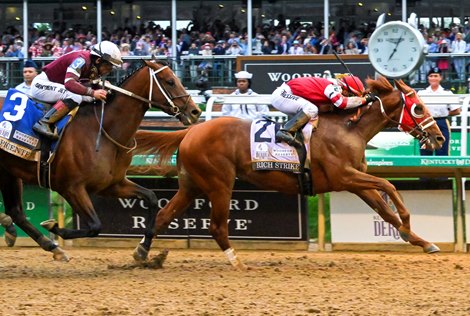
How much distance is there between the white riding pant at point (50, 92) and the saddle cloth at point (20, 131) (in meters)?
0.18

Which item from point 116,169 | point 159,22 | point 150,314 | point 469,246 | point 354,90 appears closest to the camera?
point 150,314

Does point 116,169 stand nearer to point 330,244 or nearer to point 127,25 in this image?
point 330,244

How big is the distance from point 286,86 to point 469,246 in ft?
9.19

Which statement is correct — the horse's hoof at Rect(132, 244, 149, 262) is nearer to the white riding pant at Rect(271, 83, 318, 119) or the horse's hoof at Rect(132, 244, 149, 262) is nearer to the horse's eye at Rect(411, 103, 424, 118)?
the white riding pant at Rect(271, 83, 318, 119)

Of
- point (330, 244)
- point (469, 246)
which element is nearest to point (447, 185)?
point (469, 246)

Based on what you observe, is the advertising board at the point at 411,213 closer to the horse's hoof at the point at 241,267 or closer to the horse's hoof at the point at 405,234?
the horse's hoof at the point at 405,234

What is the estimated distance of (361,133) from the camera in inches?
393

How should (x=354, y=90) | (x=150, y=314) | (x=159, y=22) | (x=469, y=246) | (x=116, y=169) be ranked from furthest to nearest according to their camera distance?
1. (x=159, y=22)
2. (x=469, y=246)
3. (x=354, y=90)
4. (x=116, y=169)
5. (x=150, y=314)

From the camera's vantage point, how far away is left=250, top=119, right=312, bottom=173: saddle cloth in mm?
9859

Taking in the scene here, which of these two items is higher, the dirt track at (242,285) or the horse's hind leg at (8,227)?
the horse's hind leg at (8,227)

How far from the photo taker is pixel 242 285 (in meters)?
8.49

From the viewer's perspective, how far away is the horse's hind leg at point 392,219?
9.57 m

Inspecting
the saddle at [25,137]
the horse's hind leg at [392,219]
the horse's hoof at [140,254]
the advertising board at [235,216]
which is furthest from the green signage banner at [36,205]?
the horse's hind leg at [392,219]

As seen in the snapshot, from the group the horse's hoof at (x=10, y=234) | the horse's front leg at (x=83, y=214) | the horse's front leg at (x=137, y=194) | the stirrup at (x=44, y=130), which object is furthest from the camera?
the horse's hoof at (x=10, y=234)
